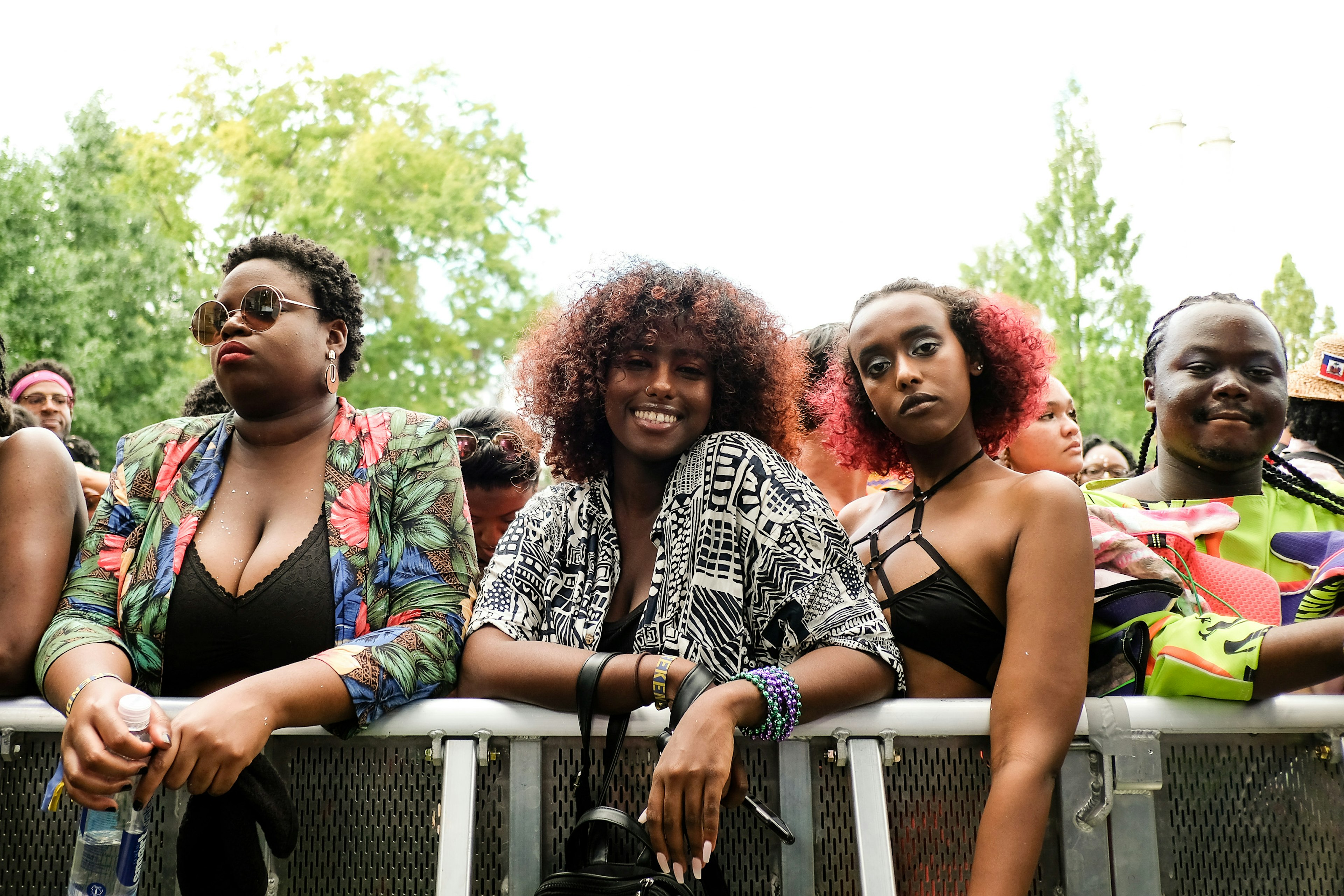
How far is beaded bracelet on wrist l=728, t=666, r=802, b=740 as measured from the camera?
2.26 m

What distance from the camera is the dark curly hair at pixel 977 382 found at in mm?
3180

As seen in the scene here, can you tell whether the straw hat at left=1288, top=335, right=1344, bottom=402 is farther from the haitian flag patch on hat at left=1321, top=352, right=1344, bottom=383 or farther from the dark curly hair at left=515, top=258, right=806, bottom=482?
the dark curly hair at left=515, top=258, right=806, bottom=482

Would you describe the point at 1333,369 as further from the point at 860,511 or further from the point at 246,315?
the point at 246,315

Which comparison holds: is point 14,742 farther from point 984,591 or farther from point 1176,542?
point 1176,542

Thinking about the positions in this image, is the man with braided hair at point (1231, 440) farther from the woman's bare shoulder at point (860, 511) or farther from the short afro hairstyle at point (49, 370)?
the short afro hairstyle at point (49, 370)

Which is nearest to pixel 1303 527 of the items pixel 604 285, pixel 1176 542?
pixel 1176 542

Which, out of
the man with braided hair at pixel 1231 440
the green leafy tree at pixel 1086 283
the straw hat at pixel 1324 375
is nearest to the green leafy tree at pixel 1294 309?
the green leafy tree at pixel 1086 283

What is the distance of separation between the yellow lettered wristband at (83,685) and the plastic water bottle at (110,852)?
15 cm

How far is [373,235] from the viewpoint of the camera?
59.8ft

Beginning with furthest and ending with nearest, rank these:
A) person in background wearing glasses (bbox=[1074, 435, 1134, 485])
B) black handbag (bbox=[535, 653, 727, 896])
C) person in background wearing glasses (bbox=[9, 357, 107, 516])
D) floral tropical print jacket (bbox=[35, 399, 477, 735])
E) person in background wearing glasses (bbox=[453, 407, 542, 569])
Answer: person in background wearing glasses (bbox=[1074, 435, 1134, 485]) → person in background wearing glasses (bbox=[9, 357, 107, 516]) → person in background wearing glasses (bbox=[453, 407, 542, 569]) → floral tropical print jacket (bbox=[35, 399, 477, 735]) → black handbag (bbox=[535, 653, 727, 896])

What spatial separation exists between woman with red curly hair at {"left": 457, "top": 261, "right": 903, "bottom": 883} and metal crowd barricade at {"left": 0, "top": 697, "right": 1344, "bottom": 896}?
0.38 feet

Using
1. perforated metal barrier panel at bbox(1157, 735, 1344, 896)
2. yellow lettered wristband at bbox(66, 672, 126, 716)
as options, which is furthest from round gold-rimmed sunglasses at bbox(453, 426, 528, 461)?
perforated metal barrier panel at bbox(1157, 735, 1344, 896)

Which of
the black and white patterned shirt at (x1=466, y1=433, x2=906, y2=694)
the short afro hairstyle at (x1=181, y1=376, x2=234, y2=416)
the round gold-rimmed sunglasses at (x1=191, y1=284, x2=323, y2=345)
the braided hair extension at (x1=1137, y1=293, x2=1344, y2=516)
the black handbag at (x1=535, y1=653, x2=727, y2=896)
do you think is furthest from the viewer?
the short afro hairstyle at (x1=181, y1=376, x2=234, y2=416)

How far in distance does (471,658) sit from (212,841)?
2.15ft
